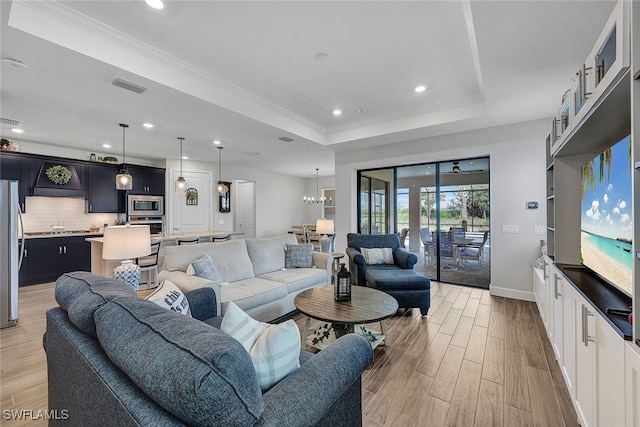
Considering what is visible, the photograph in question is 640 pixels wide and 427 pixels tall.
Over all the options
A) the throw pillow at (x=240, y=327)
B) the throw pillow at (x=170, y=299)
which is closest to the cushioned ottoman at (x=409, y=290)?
the throw pillow at (x=170, y=299)

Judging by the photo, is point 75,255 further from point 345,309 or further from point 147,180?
point 345,309

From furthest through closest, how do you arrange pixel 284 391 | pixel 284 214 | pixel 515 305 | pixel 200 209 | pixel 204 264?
pixel 284 214
pixel 200 209
pixel 515 305
pixel 204 264
pixel 284 391

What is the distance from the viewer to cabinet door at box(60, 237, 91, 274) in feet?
17.3

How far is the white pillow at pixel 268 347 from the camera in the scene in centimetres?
102

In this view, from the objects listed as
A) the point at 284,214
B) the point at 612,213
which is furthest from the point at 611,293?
the point at 284,214

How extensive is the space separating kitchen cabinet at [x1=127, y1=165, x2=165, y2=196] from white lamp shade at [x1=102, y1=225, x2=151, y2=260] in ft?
15.3

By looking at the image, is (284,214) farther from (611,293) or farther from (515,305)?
(611,293)

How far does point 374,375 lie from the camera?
2188 millimetres

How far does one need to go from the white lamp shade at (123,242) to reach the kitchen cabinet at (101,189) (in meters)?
4.61

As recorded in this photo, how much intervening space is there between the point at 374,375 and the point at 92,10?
145 inches

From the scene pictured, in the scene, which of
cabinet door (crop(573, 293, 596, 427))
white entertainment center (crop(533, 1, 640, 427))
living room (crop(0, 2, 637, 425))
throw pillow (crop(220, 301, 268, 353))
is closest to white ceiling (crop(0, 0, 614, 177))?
living room (crop(0, 2, 637, 425))

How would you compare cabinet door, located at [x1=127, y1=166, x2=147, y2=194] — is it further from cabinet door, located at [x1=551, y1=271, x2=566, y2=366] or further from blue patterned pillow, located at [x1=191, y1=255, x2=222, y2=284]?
cabinet door, located at [x1=551, y1=271, x2=566, y2=366]

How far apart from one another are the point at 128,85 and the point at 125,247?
173 centimetres

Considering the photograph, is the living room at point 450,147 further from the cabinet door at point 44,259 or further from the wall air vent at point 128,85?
the cabinet door at point 44,259
